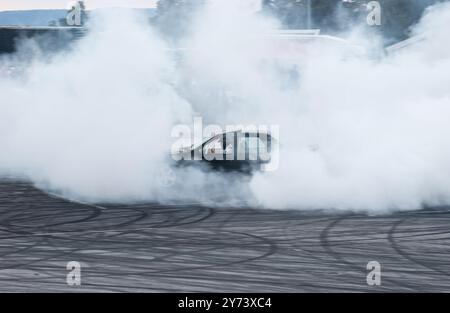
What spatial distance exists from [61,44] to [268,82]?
6.56 metres

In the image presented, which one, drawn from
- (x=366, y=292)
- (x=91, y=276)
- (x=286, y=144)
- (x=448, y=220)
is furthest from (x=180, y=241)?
(x=286, y=144)

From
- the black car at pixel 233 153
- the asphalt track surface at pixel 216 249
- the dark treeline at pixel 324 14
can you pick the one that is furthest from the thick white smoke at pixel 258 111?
the asphalt track surface at pixel 216 249

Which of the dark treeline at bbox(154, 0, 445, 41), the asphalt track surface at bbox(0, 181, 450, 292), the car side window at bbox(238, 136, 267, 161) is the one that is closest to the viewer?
the asphalt track surface at bbox(0, 181, 450, 292)

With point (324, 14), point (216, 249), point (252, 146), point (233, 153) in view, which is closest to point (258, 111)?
point (252, 146)

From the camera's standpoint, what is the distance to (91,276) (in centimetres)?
870

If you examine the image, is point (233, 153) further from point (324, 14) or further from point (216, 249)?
point (324, 14)

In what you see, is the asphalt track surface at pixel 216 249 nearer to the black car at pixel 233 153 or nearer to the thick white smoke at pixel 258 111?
the thick white smoke at pixel 258 111

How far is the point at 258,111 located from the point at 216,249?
844 cm

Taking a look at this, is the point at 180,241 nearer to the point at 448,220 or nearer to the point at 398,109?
the point at 448,220

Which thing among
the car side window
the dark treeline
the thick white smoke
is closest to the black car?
the car side window

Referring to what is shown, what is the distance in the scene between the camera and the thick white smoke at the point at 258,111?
1461 centimetres

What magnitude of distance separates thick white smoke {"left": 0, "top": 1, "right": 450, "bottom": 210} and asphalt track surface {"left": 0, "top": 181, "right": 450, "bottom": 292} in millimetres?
1116

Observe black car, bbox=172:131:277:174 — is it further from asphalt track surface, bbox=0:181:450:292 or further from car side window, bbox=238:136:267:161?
asphalt track surface, bbox=0:181:450:292

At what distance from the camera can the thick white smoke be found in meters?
14.6
